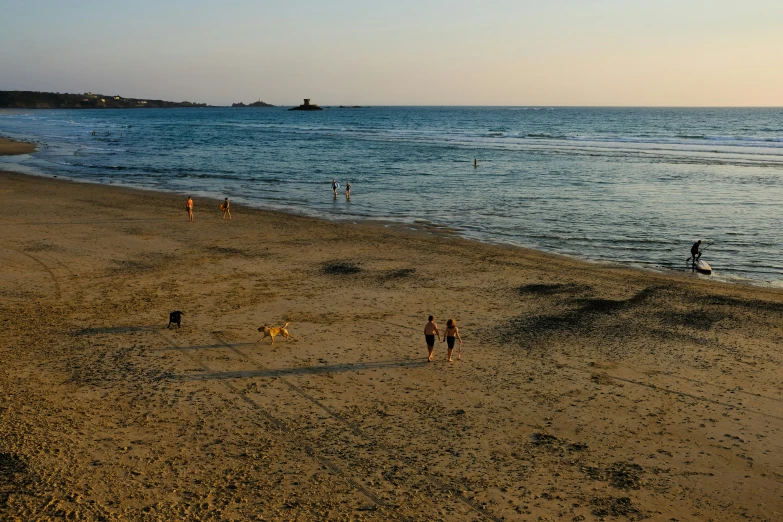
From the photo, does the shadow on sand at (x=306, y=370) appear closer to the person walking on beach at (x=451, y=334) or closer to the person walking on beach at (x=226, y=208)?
the person walking on beach at (x=451, y=334)

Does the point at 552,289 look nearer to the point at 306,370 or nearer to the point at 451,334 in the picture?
the point at 451,334

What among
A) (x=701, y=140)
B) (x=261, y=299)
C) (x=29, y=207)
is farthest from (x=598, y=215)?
(x=701, y=140)

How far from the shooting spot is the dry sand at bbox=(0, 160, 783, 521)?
9523 mm

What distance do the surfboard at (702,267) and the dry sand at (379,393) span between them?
949 mm

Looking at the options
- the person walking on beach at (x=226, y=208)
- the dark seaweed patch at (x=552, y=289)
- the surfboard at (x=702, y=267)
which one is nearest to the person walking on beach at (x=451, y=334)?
the dark seaweed patch at (x=552, y=289)

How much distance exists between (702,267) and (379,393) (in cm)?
1542

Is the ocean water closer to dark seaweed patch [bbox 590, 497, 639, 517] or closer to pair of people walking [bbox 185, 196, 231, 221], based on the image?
pair of people walking [bbox 185, 196, 231, 221]

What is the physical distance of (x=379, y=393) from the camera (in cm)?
1284

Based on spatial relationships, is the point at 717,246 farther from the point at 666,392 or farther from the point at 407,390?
the point at 407,390

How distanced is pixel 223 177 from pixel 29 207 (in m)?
18.4

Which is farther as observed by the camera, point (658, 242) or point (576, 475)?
point (658, 242)

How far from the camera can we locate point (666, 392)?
42.8ft

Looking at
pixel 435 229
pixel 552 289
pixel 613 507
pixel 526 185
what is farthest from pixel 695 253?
pixel 526 185

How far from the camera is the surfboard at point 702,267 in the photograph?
22719 millimetres
